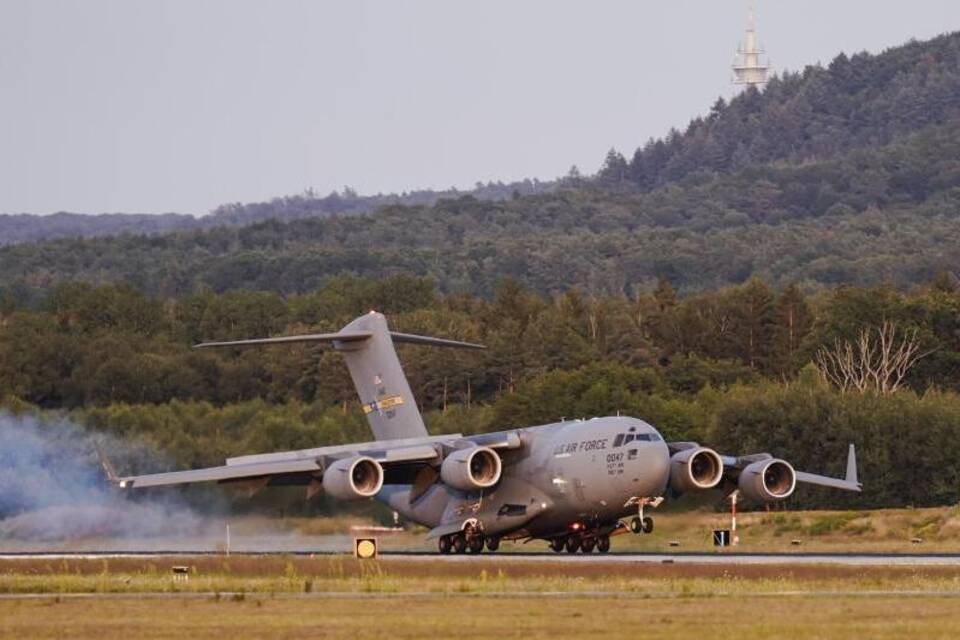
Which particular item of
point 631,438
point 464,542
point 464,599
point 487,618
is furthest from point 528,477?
point 487,618

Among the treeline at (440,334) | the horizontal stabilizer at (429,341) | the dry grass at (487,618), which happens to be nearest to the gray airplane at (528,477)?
the horizontal stabilizer at (429,341)

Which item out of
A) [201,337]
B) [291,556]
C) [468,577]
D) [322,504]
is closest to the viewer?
[468,577]

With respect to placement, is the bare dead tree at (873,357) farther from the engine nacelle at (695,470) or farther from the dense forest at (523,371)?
the engine nacelle at (695,470)

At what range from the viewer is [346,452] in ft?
158

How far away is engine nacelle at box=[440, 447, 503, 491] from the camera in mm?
46406

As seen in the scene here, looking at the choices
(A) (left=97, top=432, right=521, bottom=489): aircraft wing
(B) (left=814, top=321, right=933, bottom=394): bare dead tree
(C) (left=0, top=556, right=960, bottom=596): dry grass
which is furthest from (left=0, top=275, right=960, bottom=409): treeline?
(C) (left=0, top=556, right=960, bottom=596): dry grass

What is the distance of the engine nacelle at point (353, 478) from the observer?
46125mm

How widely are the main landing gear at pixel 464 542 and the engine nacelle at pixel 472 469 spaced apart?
3.42ft

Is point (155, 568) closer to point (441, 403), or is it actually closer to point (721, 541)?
point (721, 541)

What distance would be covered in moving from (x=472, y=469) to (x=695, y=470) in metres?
4.54

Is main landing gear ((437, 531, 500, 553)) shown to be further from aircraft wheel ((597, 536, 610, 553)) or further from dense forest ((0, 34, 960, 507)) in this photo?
dense forest ((0, 34, 960, 507))

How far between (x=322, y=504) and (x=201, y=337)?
218ft

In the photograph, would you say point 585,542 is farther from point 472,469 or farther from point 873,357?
point 873,357

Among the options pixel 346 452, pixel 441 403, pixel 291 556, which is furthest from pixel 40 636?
pixel 441 403
